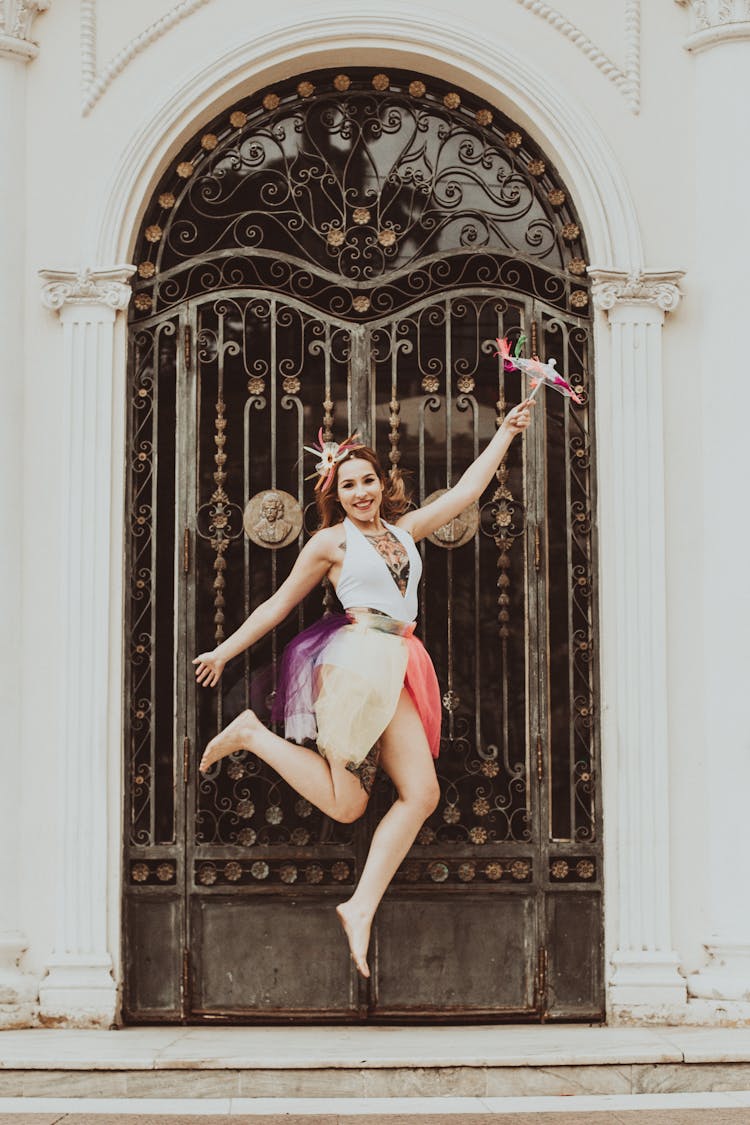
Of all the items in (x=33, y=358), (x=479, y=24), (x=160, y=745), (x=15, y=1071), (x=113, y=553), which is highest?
(x=479, y=24)

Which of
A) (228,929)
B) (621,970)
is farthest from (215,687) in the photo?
(621,970)

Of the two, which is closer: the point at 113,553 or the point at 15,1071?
the point at 15,1071

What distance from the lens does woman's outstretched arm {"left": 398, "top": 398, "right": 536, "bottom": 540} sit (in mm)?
7328

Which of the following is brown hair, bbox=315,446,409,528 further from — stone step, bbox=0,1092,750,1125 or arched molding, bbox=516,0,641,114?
stone step, bbox=0,1092,750,1125

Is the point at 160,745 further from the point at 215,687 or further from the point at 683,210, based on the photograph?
the point at 683,210

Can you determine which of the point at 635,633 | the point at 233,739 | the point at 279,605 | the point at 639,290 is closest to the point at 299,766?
the point at 233,739

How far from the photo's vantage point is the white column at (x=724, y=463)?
7.57 meters

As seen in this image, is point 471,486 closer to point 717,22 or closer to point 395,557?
point 395,557

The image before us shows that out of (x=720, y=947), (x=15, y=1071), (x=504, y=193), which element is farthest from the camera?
(x=504, y=193)

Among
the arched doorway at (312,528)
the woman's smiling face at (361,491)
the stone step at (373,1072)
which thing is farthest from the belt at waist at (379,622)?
the stone step at (373,1072)

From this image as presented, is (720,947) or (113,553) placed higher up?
(113,553)

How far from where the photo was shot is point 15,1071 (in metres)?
6.63

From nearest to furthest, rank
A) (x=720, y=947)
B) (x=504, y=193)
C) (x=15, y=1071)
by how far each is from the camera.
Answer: (x=15, y=1071), (x=720, y=947), (x=504, y=193)

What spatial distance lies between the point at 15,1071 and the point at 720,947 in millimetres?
3064
